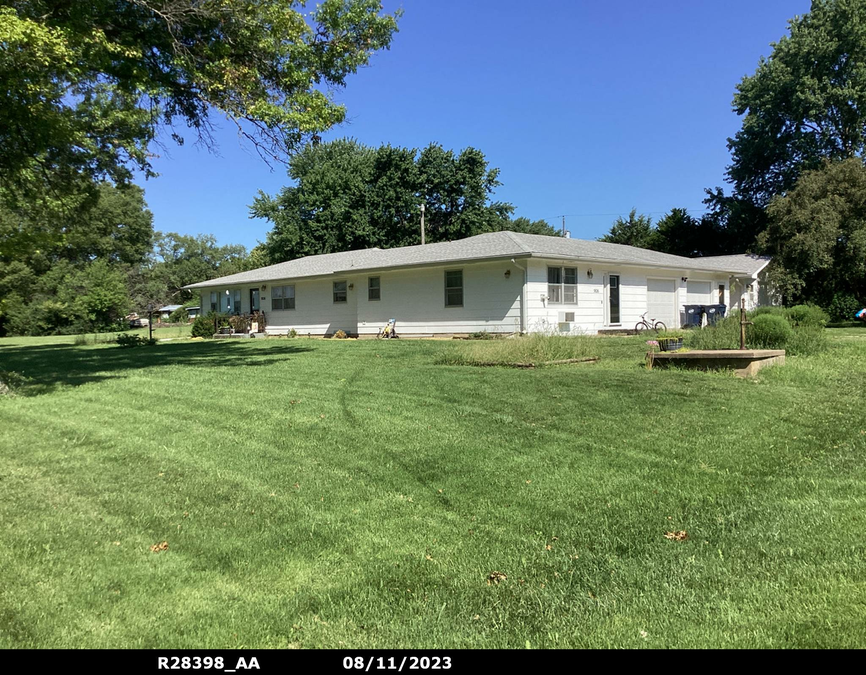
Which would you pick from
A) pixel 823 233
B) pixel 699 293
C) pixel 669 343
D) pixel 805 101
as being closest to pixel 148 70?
pixel 669 343

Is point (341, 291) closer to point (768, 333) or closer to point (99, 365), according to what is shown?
point (99, 365)

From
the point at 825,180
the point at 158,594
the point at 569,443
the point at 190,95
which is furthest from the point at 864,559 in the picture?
the point at 825,180

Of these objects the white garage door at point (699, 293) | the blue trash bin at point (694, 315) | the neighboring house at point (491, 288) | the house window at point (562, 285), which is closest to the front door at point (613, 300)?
the neighboring house at point (491, 288)

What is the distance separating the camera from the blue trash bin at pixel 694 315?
19.7 meters

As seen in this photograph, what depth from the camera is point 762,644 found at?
87.1 inches

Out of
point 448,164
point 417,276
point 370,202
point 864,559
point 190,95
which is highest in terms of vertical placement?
point 448,164

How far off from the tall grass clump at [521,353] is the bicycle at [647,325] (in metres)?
9.36

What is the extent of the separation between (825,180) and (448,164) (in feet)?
66.5

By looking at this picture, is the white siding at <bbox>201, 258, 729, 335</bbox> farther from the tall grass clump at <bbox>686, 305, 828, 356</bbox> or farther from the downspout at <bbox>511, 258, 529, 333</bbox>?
the tall grass clump at <bbox>686, 305, 828, 356</bbox>

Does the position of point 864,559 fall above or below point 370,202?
below

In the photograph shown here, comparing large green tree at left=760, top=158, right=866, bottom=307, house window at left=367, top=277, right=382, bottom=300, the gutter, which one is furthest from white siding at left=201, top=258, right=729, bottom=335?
large green tree at left=760, top=158, right=866, bottom=307

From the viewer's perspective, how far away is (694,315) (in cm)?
2070

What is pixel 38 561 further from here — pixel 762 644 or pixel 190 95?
pixel 190 95

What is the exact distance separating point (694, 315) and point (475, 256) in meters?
9.47
